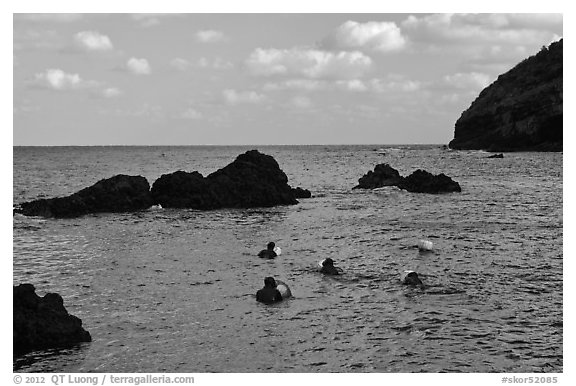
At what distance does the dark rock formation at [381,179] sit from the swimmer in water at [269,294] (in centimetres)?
4638

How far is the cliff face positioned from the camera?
453ft

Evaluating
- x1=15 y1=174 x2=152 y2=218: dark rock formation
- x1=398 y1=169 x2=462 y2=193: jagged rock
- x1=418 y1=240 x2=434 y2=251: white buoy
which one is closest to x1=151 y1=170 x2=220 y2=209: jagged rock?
x1=15 y1=174 x2=152 y2=218: dark rock formation

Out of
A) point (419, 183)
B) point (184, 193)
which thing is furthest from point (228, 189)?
point (419, 183)

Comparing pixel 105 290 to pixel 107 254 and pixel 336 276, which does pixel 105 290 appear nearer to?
pixel 107 254

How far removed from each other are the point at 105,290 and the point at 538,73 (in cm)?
15501

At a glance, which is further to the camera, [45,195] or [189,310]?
[45,195]

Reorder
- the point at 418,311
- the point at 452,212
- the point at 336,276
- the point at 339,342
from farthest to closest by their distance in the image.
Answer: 1. the point at 452,212
2. the point at 336,276
3. the point at 418,311
4. the point at 339,342

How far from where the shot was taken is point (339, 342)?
64.5 feet

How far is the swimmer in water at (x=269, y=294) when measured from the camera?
2379cm

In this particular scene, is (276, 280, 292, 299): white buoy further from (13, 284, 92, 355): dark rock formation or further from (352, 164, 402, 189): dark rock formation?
(352, 164, 402, 189): dark rock formation

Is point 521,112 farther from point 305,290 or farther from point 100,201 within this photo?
point 305,290

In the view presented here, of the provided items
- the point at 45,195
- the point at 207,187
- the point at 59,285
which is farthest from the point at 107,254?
the point at 45,195

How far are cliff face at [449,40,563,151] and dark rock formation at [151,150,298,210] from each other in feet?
313

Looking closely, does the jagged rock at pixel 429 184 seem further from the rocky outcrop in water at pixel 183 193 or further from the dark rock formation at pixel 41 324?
the dark rock formation at pixel 41 324
